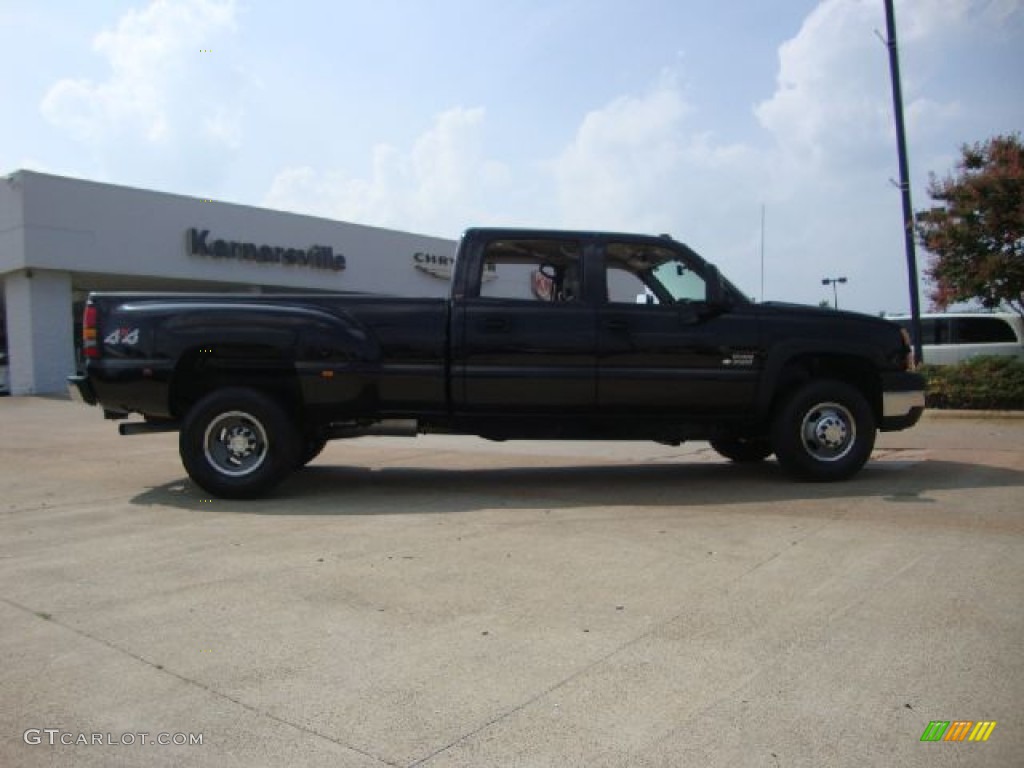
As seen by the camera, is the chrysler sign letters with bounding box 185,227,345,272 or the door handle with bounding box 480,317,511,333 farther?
the chrysler sign letters with bounding box 185,227,345,272

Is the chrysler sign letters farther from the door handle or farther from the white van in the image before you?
the door handle

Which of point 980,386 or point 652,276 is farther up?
point 652,276

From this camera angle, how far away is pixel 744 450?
866 centimetres

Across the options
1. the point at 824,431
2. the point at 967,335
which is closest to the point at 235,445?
the point at 824,431

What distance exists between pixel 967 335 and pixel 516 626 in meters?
17.1

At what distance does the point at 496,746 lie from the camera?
2762 millimetres

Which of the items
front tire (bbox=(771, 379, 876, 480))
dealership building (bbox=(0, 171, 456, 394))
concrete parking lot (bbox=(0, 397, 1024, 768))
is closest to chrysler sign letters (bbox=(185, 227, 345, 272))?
dealership building (bbox=(0, 171, 456, 394))

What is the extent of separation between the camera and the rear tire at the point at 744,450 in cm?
852

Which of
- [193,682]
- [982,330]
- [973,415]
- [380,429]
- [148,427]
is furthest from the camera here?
[982,330]

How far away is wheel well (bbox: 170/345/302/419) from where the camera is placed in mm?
6758

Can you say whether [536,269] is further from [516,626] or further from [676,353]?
[516,626]

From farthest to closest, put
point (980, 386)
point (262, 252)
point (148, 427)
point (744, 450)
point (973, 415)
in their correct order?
point (262, 252) → point (980, 386) → point (973, 415) → point (744, 450) → point (148, 427)

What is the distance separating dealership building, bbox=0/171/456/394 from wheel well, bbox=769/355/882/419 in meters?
16.1
